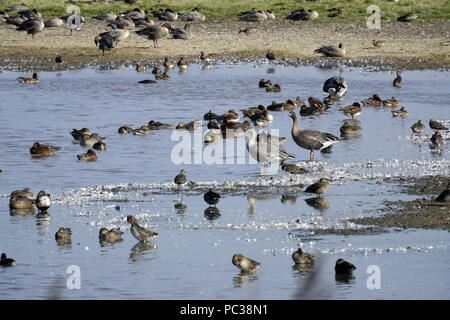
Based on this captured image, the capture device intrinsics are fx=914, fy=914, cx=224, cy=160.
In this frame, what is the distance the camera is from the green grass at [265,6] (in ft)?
142

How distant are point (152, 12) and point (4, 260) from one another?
33770mm

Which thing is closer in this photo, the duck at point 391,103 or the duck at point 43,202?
the duck at point 43,202

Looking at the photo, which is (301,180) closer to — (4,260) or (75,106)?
(4,260)

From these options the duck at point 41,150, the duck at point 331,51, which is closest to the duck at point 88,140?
the duck at point 41,150

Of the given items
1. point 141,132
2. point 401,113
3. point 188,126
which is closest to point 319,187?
point 141,132

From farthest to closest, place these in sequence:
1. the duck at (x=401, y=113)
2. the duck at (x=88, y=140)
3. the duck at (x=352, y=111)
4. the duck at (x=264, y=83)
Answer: the duck at (x=264, y=83)
the duck at (x=352, y=111)
the duck at (x=401, y=113)
the duck at (x=88, y=140)

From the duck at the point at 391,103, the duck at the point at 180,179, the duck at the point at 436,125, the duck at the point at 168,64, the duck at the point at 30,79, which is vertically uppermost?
the duck at the point at 168,64

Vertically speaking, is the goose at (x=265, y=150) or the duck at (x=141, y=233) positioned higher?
the goose at (x=265, y=150)

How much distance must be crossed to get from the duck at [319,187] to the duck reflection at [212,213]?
163 centimetres

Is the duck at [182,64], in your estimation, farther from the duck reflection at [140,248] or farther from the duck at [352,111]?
the duck reflection at [140,248]

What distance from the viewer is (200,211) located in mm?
14859

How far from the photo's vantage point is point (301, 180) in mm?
16703

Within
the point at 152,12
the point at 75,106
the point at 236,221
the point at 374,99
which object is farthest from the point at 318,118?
the point at 152,12

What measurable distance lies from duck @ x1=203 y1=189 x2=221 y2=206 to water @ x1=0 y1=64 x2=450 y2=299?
0.24 m
